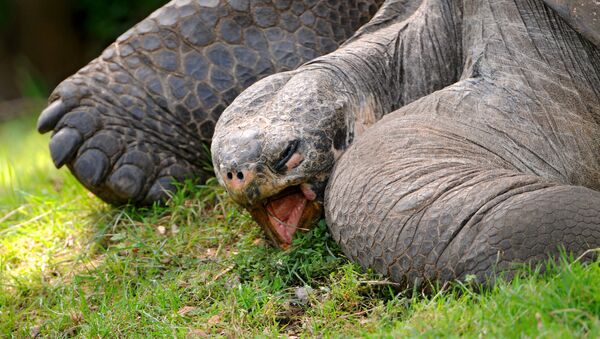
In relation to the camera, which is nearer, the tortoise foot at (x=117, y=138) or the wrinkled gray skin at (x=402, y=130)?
the wrinkled gray skin at (x=402, y=130)

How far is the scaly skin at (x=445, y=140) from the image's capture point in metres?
2.54

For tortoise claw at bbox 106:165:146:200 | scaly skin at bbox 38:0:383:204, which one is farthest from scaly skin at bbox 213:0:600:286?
tortoise claw at bbox 106:165:146:200

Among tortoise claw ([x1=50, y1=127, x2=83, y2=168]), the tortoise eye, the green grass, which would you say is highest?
the tortoise eye

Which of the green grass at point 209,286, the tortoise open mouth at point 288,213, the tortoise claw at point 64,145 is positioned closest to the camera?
the green grass at point 209,286

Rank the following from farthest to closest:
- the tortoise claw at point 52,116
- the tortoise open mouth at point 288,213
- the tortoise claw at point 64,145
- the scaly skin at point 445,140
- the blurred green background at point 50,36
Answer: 1. the blurred green background at point 50,36
2. the tortoise claw at point 52,116
3. the tortoise claw at point 64,145
4. the tortoise open mouth at point 288,213
5. the scaly skin at point 445,140

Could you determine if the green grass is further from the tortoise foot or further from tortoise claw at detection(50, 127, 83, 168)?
tortoise claw at detection(50, 127, 83, 168)

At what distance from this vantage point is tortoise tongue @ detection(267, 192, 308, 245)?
3.27 meters

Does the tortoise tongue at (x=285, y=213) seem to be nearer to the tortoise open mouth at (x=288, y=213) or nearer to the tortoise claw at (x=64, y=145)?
the tortoise open mouth at (x=288, y=213)

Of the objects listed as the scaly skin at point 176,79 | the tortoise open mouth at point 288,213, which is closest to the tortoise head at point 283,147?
the tortoise open mouth at point 288,213

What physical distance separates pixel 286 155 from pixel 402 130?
389mm

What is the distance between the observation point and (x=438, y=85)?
Result: 142 inches

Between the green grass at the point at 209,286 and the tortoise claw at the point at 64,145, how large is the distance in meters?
0.31

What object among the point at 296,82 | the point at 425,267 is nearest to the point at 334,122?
the point at 296,82

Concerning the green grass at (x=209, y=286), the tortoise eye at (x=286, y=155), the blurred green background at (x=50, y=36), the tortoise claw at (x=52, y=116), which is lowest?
Result: the blurred green background at (x=50, y=36)
